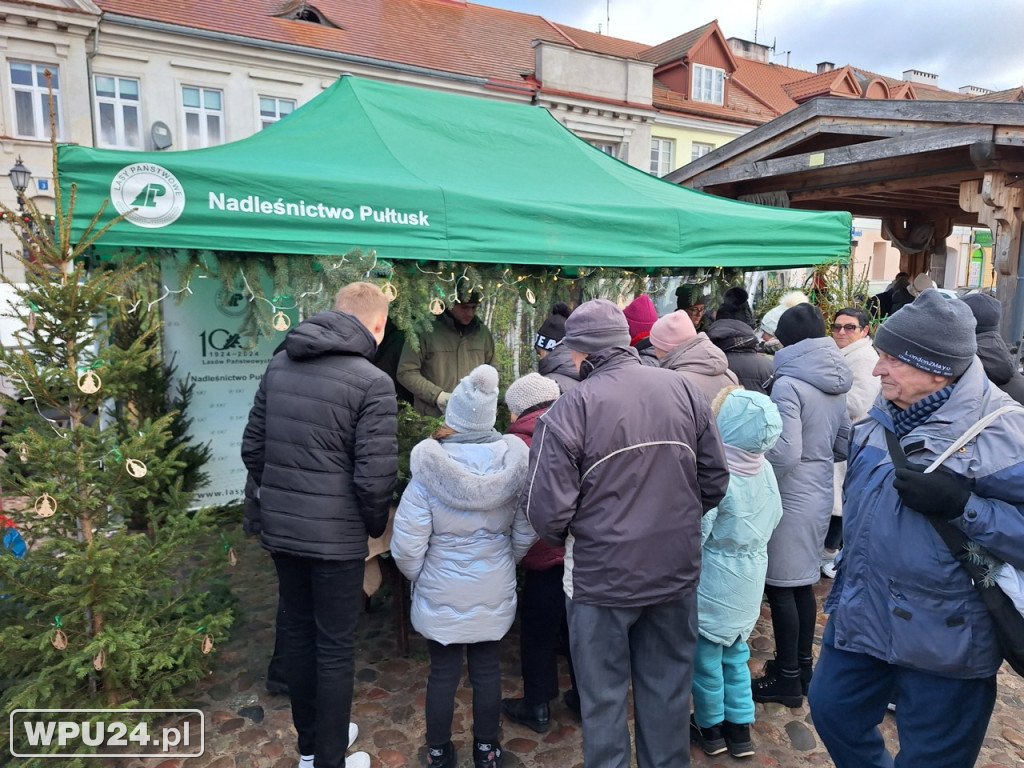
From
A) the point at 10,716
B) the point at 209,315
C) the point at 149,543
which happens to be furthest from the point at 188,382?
the point at 10,716

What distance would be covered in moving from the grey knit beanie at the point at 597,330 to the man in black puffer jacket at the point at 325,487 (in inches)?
27.6

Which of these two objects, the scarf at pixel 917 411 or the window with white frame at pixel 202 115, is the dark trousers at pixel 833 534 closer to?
the scarf at pixel 917 411

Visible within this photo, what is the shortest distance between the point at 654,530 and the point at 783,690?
1.54m

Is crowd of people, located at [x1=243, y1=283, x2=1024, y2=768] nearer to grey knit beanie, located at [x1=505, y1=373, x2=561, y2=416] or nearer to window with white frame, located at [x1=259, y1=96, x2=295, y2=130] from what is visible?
grey knit beanie, located at [x1=505, y1=373, x2=561, y2=416]

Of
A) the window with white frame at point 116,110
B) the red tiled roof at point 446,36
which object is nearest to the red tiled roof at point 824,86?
the red tiled roof at point 446,36

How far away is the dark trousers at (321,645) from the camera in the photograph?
95.7 inches

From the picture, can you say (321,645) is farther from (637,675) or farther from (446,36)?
(446,36)

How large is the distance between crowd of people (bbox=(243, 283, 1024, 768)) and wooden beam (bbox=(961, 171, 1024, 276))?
12.2 ft

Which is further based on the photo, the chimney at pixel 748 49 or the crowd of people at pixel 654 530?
the chimney at pixel 748 49

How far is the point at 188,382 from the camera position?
4.82 metres

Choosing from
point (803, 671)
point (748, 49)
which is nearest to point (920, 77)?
point (748, 49)

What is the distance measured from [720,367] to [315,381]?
1.86 metres

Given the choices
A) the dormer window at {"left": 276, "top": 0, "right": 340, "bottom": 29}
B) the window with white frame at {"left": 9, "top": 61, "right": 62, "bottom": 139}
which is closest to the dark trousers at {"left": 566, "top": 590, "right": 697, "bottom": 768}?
the window with white frame at {"left": 9, "top": 61, "right": 62, "bottom": 139}

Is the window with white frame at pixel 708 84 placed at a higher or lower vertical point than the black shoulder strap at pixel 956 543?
higher
